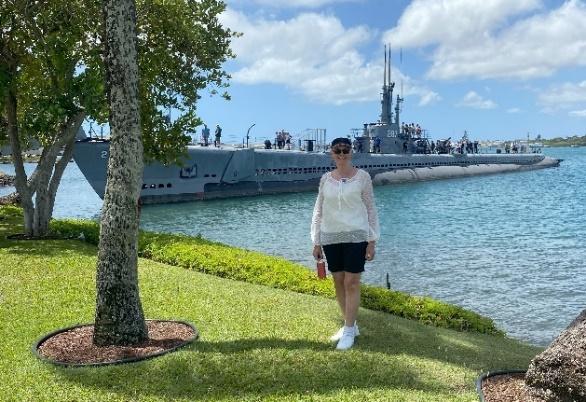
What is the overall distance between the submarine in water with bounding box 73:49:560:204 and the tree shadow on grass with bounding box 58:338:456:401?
22724 mm

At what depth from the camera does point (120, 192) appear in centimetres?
696

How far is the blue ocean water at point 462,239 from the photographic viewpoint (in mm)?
15328

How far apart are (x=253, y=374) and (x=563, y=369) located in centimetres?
289

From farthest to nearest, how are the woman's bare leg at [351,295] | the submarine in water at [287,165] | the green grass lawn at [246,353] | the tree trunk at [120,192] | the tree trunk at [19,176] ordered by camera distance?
the submarine in water at [287,165]
the tree trunk at [19,176]
the woman's bare leg at [351,295]
the tree trunk at [120,192]
the green grass lawn at [246,353]

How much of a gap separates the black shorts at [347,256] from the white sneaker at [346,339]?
724 mm

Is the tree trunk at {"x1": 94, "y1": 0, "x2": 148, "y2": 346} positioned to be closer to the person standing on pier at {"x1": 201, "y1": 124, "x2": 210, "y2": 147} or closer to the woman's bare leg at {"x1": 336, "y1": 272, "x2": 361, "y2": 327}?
the woman's bare leg at {"x1": 336, "y1": 272, "x2": 361, "y2": 327}

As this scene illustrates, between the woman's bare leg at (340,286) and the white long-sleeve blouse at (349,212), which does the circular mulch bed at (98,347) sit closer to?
the woman's bare leg at (340,286)

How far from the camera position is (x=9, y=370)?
6.38 m

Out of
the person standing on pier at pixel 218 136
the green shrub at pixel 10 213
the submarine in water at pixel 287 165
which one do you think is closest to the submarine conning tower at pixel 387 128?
the submarine in water at pixel 287 165

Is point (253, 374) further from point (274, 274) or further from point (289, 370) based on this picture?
point (274, 274)

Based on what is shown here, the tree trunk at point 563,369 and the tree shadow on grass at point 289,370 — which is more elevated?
the tree trunk at point 563,369

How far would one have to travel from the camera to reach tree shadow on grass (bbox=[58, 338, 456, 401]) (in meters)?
5.79

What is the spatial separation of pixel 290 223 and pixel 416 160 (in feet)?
139

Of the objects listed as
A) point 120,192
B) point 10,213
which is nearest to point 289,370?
point 120,192
